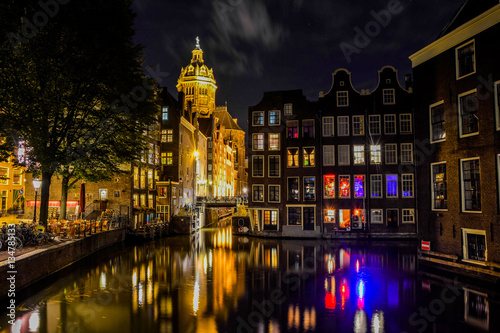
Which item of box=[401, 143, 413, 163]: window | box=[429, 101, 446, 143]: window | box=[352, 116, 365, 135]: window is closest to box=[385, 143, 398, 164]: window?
box=[401, 143, 413, 163]: window

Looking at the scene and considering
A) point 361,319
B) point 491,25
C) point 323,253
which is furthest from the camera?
point 323,253

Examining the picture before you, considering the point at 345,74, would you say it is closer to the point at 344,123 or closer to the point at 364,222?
the point at 344,123

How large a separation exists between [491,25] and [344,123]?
80.6 ft

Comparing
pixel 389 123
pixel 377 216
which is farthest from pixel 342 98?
pixel 377 216

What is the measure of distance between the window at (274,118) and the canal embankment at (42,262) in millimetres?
25538

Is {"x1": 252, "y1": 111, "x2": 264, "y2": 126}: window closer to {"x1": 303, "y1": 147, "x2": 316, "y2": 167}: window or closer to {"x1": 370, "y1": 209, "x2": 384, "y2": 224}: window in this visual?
{"x1": 303, "y1": 147, "x2": 316, "y2": 167}: window

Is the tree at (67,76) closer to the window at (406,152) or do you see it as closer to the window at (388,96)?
the window at (388,96)

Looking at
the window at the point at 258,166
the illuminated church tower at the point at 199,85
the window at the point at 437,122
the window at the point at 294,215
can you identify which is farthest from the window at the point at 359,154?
the illuminated church tower at the point at 199,85

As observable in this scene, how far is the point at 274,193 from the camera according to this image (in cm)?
4509

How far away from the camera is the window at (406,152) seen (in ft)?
139

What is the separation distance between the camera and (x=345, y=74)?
1735 inches

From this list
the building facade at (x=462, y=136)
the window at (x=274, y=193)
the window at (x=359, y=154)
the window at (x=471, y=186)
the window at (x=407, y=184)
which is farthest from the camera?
the window at (x=274, y=193)

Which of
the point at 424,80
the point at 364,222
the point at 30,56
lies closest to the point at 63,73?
the point at 30,56

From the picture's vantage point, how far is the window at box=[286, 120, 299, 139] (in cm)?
4491
